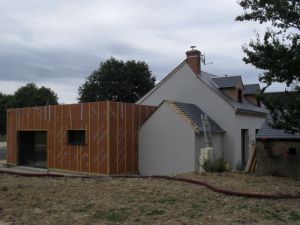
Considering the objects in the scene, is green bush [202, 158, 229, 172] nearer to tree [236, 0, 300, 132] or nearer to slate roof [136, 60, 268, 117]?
tree [236, 0, 300, 132]

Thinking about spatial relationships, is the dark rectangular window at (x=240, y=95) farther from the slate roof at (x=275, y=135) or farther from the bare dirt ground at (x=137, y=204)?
the bare dirt ground at (x=137, y=204)

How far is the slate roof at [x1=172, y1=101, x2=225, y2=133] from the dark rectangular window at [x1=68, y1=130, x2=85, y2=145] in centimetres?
536

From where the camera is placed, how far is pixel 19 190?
1169 cm

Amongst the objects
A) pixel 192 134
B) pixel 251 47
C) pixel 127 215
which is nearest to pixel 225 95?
pixel 192 134

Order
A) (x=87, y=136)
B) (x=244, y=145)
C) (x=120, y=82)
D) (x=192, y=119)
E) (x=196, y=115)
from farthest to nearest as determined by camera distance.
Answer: (x=120, y=82) → (x=244, y=145) → (x=196, y=115) → (x=87, y=136) → (x=192, y=119)

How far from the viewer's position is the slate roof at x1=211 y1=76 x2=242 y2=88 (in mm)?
27117

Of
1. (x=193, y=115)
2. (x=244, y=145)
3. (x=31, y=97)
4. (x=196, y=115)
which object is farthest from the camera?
(x=31, y=97)

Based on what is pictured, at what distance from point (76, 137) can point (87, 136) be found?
1385 mm

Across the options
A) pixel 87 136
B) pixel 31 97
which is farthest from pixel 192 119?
pixel 31 97

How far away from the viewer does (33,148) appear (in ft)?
92.0

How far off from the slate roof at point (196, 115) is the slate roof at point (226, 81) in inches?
111

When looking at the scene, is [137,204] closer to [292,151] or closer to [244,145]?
[292,151]

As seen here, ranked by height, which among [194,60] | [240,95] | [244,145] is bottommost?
[244,145]

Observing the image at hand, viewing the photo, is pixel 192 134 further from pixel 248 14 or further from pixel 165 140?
pixel 248 14
